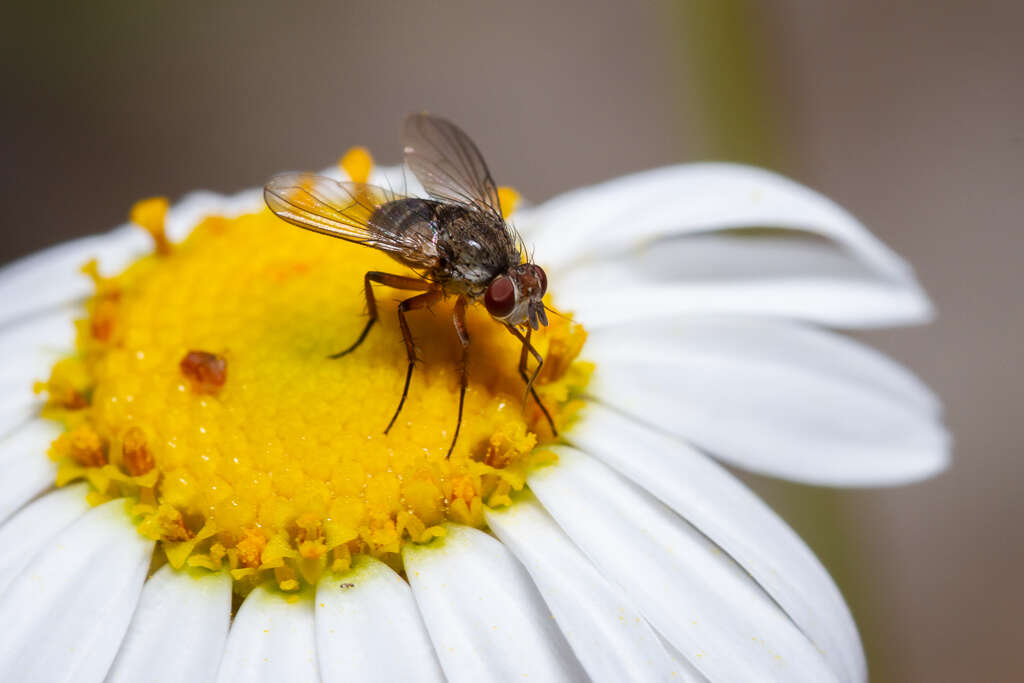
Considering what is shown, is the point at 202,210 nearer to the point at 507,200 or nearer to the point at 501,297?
the point at 507,200

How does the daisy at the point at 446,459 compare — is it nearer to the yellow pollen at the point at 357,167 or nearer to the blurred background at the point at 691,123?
the yellow pollen at the point at 357,167

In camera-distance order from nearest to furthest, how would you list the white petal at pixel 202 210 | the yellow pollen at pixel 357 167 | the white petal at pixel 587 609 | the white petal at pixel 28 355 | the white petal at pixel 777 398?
the white petal at pixel 587 609 → the white petal at pixel 777 398 → the white petal at pixel 28 355 → the yellow pollen at pixel 357 167 → the white petal at pixel 202 210

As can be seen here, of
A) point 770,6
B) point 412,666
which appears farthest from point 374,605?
point 770,6

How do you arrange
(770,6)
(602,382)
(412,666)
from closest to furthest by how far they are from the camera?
(412,666)
(602,382)
(770,6)

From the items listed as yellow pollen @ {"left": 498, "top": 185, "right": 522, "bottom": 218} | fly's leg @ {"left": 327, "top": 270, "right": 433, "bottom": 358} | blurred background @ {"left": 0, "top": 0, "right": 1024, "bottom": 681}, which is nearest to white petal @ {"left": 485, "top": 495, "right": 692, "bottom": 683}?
fly's leg @ {"left": 327, "top": 270, "right": 433, "bottom": 358}

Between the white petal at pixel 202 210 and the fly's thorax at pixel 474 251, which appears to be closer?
the fly's thorax at pixel 474 251

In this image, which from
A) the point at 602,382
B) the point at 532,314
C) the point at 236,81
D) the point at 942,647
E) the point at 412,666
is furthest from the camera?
the point at 236,81

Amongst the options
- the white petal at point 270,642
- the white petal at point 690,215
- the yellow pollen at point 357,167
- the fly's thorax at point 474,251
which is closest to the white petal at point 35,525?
the white petal at point 270,642

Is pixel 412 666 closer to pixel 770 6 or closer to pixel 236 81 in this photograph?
pixel 770 6
